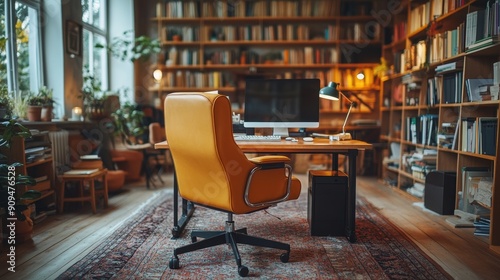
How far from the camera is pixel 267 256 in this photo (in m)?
2.44

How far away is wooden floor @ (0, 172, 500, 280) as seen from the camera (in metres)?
2.22

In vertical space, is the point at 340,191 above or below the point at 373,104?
below

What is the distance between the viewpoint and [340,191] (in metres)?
2.78

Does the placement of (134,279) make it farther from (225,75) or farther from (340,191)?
(225,75)

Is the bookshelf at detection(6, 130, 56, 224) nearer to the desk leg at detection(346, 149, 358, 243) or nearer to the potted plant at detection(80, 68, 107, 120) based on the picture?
the potted plant at detection(80, 68, 107, 120)

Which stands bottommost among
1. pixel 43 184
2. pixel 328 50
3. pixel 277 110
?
pixel 43 184

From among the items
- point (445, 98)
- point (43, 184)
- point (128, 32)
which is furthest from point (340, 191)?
point (128, 32)

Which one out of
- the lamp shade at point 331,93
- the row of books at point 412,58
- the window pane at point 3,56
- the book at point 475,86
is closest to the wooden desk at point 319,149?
the lamp shade at point 331,93

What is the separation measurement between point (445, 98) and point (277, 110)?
1751 millimetres

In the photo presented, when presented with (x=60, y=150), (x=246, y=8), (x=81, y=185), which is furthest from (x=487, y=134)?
(x=246, y=8)

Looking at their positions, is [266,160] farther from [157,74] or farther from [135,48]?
[135,48]

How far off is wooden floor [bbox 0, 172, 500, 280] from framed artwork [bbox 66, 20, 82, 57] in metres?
1.81

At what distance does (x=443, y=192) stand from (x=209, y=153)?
2.48 m

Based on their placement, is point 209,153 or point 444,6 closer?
point 209,153
